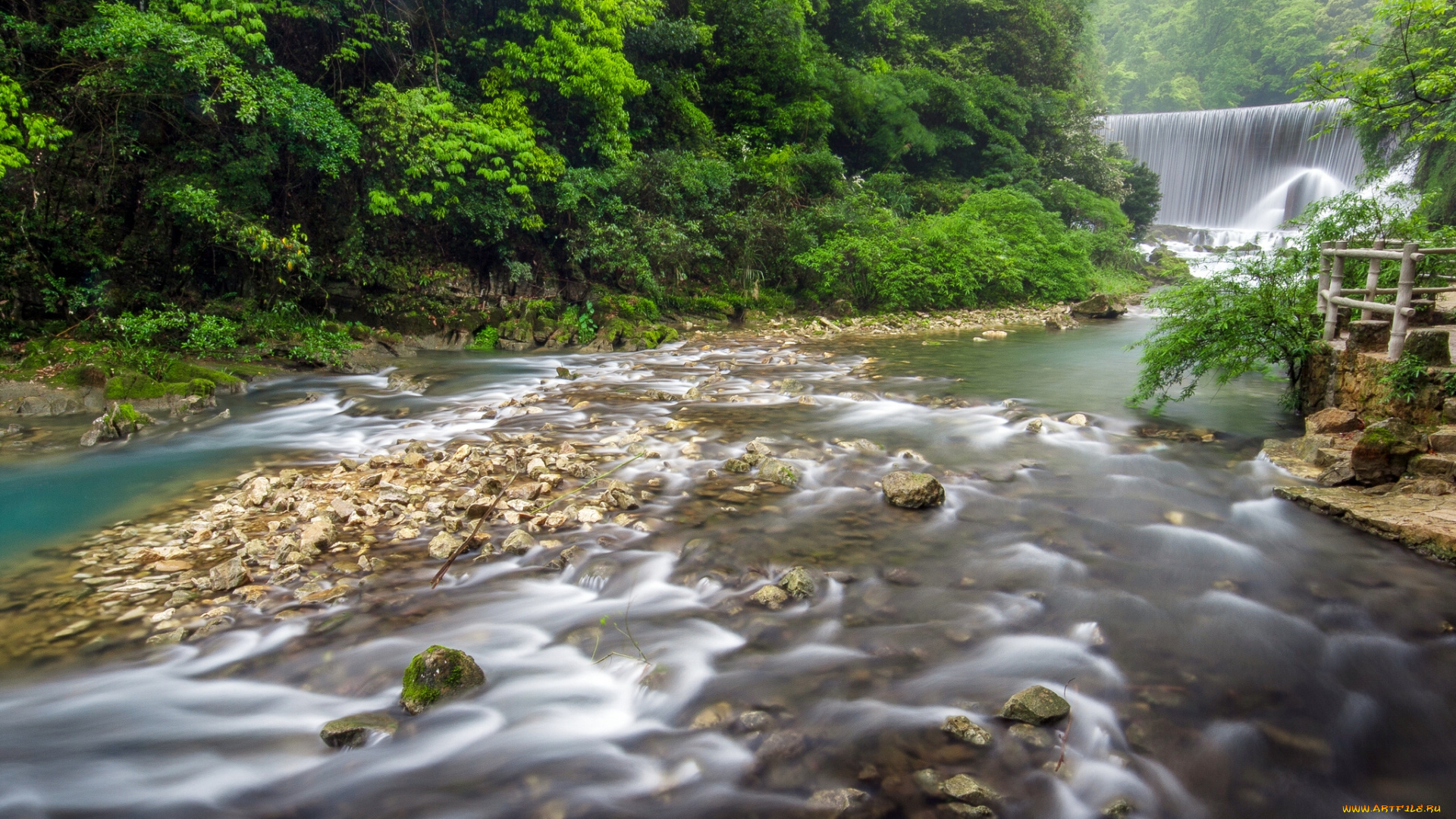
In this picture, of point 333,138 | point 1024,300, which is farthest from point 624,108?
point 1024,300

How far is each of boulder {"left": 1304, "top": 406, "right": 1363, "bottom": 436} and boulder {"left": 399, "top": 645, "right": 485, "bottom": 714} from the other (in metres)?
7.29

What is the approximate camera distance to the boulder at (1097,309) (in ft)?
61.3

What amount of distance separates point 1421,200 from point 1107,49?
2793 inches

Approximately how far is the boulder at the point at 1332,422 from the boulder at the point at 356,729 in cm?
765

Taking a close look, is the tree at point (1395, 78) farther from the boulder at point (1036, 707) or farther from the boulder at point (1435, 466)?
the boulder at point (1036, 707)

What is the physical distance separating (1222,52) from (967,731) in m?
70.5

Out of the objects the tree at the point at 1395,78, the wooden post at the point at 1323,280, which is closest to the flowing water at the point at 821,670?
the wooden post at the point at 1323,280

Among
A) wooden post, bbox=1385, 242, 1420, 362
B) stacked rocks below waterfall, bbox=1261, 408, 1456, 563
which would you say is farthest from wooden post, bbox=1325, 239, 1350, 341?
stacked rocks below waterfall, bbox=1261, 408, 1456, 563

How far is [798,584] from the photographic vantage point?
4.14m

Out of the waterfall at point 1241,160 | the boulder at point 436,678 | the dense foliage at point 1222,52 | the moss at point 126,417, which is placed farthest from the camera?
the dense foliage at point 1222,52

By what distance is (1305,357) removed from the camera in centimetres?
755

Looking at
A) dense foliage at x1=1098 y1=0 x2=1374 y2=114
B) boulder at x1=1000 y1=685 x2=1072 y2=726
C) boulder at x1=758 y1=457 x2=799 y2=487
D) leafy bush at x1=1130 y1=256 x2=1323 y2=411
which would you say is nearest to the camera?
boulder at x1=1000 y1=685 x2=1072 y2=726

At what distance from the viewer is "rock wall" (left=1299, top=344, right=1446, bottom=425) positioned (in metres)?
5.49

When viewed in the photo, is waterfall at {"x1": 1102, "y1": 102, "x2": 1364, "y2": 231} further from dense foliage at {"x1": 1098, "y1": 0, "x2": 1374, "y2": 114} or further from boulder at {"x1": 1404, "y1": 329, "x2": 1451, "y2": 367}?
boulder at {"x1": 1404, "y1": 329, "x2": 1451, "y2": 367}
